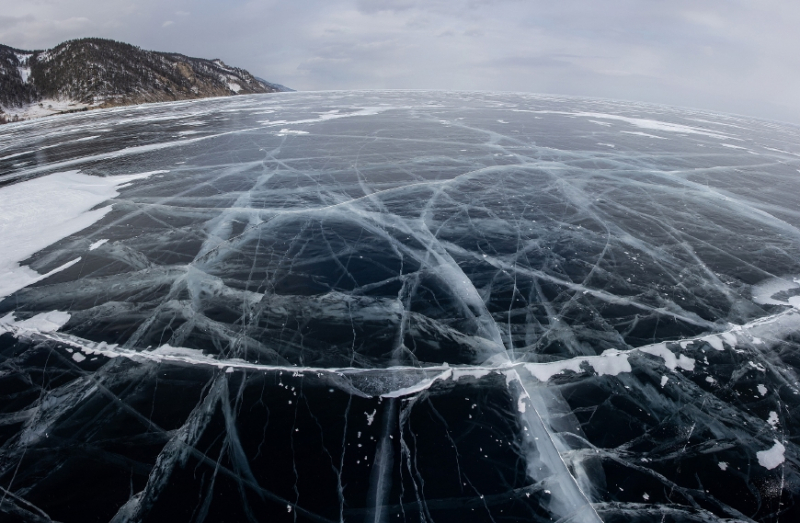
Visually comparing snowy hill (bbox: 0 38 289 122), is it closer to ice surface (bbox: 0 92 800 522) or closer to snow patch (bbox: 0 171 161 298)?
snow patch (bbox: 0 171 161 298)

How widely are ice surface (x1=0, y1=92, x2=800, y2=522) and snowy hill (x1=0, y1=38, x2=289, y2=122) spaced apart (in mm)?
37856

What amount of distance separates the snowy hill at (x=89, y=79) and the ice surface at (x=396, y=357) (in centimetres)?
3786

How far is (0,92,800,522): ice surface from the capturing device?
2.01 meters

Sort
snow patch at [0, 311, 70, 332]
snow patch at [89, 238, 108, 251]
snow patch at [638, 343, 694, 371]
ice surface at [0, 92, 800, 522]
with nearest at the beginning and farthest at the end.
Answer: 1. ice surface at [0, 92, 800, 522]
2. snow patch at [638, 343, 694, 371]
3. snow patch at [0, 311, 70, 332]
4. snow patch at [89, 238, 108, 251]

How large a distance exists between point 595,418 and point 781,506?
3.06 ft

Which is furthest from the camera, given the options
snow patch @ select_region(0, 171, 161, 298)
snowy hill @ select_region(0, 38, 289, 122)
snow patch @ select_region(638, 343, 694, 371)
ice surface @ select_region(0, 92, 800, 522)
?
snowy hill @ select_region(0, 38, 289, 122)

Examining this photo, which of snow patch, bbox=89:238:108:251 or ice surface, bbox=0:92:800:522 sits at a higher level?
snow patch, bbox=89:238:108:251

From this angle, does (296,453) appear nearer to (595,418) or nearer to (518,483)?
(518,483)

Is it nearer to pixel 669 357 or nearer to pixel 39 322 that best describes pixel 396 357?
pixel 669 357

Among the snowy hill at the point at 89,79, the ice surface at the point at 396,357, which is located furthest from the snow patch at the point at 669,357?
the snowy hill at the point at 89,79

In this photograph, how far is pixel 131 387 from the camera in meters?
2.62

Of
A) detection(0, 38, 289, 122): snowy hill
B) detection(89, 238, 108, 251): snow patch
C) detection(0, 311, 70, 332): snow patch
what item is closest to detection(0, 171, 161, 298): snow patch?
detection(89, 238, 108, 251): snow patch

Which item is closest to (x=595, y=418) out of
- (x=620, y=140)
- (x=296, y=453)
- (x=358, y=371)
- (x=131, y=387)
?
(x=358, y=371)

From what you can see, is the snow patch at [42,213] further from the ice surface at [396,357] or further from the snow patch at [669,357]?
the snow patch at [669,357]
